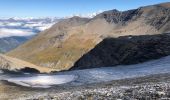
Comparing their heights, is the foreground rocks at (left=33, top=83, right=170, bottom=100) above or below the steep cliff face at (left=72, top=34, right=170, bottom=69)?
below

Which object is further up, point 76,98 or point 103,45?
point 103,45

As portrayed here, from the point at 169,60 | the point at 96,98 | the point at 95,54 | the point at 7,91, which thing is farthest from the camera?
the point at 95,54

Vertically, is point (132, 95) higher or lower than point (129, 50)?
lower

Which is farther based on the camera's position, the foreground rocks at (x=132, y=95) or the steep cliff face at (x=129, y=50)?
the steep cliff face at (x=129, y=50)

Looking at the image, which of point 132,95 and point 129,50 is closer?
point 132,95

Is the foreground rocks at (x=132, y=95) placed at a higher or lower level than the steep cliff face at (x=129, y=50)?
lower

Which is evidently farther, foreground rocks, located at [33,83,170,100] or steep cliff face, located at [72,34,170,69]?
steep cliff face, located at [72,34,170,69]

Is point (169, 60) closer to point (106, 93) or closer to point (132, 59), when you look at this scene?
point (132, 59)

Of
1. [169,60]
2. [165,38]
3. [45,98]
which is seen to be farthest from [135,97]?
[165,38]
